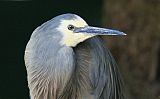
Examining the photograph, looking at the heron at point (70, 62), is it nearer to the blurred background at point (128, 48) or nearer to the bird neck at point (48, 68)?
the bird neck at point (48, 68)

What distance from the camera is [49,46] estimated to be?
11.1ft

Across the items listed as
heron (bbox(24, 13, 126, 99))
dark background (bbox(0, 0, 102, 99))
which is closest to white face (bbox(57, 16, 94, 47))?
heron (bbox(24, 13, 126, 99))

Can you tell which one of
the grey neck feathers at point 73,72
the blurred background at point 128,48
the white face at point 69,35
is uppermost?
the white face at point 69,35

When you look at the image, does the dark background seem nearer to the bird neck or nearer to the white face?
the bird neck

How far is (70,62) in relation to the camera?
3.36m

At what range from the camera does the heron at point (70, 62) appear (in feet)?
11.0

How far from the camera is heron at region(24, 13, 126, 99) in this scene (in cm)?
335

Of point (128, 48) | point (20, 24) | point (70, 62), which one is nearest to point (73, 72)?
point (70, 62)

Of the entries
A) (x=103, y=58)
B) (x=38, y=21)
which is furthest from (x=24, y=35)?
(x=103, y=58)

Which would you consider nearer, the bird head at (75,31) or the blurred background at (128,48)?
the bird head at (75,31)

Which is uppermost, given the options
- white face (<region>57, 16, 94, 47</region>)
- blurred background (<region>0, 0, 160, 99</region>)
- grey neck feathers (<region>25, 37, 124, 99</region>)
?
white face (<region>57, 16, 94, 47</region>)

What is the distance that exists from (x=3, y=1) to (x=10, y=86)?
61.6 inches

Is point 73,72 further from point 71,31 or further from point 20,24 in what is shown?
point 20,24

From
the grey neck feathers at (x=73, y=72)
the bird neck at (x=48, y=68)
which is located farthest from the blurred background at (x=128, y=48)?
the bird neck at (x=48, y=68)
